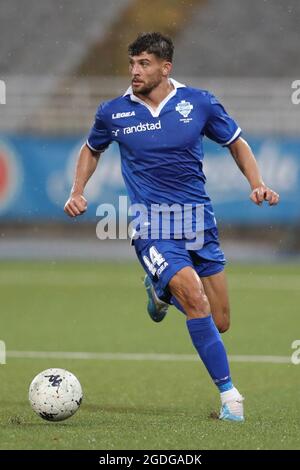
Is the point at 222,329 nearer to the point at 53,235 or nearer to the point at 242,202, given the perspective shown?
the point at 242,202

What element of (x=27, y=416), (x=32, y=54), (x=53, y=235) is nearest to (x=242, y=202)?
(x=53, y=235)

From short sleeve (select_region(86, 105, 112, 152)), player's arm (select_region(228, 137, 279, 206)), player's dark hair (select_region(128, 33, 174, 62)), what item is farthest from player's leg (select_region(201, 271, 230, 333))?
player's dark hair (select_region(128, 33, 174, 62))

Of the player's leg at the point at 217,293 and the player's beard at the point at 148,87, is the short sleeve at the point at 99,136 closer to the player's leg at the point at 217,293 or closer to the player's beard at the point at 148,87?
the player's beard at the point at 148,87

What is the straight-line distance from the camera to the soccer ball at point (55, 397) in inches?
235

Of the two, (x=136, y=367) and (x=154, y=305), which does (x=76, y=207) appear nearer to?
(x=154, y=305)

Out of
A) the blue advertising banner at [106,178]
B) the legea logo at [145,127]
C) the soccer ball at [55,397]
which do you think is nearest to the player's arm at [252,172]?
A: the legea logo at [145,127]

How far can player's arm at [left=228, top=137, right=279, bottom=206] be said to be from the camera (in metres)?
6.41

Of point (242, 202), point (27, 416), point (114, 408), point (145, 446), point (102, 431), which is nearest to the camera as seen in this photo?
point (145, 446)

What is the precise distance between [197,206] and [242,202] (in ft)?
36.2

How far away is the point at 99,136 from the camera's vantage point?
7.07 metres

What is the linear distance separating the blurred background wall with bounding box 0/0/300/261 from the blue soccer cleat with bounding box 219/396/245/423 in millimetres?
11352

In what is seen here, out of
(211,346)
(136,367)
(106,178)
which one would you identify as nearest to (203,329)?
(211,346)

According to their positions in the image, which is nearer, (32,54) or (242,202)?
(242,202)

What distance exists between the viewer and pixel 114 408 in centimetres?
678
